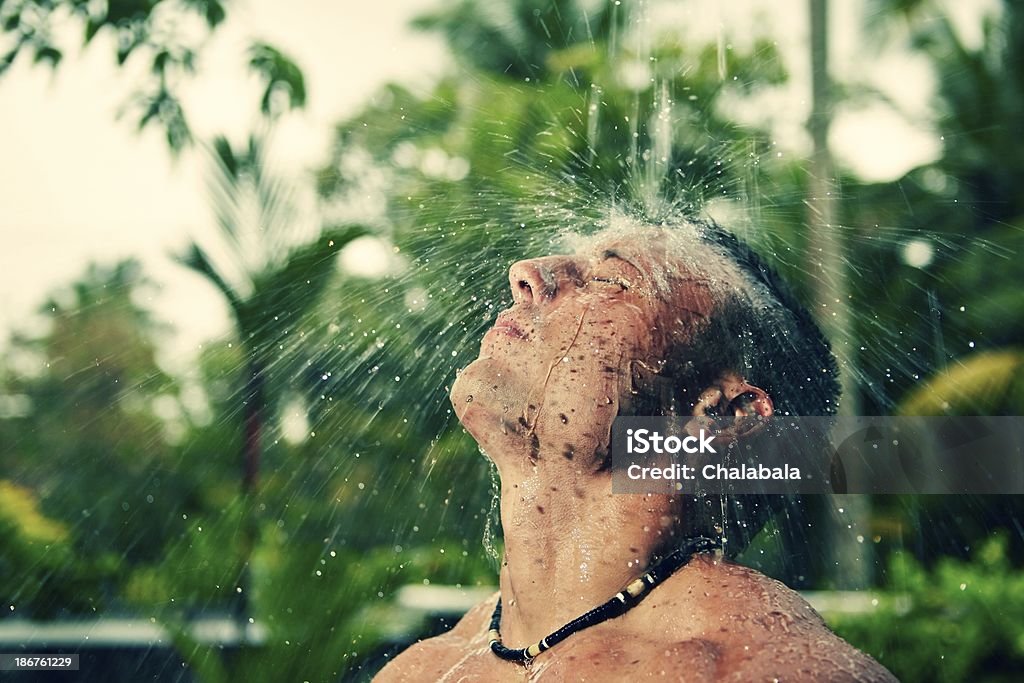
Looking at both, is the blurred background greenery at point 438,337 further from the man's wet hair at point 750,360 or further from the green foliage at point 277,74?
the man's wet hair at point 750,360

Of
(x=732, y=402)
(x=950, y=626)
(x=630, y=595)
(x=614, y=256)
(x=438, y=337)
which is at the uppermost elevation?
(x=614, y=256)

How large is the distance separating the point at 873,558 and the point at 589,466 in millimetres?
4056

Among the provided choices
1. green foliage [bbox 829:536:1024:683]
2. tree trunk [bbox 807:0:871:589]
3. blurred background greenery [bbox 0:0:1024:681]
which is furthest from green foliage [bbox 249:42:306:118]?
green foliage [bbox 829:536:1024:683]

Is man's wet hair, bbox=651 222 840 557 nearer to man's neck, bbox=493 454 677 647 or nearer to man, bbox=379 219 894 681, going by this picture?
man, bbox=379 219 894 681

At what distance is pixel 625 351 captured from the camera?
6.04 feet

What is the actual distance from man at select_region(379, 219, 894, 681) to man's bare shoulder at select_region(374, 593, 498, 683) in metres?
0.18

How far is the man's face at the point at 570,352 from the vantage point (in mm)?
1816

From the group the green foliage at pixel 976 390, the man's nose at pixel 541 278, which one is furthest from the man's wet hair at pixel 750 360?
the green foliage at pixel 976 390

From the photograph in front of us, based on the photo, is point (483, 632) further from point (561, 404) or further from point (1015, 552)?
point (1015, 552)

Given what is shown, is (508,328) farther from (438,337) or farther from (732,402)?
(438,337)

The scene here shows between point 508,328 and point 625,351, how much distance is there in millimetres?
224

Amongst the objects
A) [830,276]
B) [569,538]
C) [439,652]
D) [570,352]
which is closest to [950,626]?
[830,276]

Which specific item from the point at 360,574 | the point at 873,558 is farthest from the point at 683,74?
the point at 360,574

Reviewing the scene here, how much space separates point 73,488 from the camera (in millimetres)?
6461
